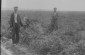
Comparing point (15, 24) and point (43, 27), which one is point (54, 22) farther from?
point (15, 24)

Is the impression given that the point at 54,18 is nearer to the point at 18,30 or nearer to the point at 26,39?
the point at 26,39

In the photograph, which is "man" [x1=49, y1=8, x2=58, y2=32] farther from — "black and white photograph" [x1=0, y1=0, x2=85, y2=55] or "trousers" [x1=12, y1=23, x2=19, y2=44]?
"trousers" [x1=12, y1=23, x2=19, y2=44]

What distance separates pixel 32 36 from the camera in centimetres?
239

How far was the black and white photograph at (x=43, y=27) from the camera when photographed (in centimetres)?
188

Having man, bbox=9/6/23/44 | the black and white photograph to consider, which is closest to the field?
the black and white photograph

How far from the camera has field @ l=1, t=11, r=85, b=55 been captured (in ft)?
6.04

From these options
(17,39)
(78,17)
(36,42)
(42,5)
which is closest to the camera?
(78,17)

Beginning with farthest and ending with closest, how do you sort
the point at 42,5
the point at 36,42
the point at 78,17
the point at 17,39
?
the point at 17,39, the point at 36,42, the point at 42,5, the point at 78,17

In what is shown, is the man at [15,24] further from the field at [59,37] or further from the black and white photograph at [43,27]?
the field at [59,37]

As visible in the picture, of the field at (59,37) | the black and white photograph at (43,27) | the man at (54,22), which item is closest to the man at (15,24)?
the black and white photograph at (43,27)

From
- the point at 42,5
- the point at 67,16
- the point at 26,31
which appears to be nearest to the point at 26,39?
the point at 26,31

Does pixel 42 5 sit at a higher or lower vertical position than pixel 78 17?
higher

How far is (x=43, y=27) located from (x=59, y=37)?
300mm

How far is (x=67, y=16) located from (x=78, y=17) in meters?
0.16
